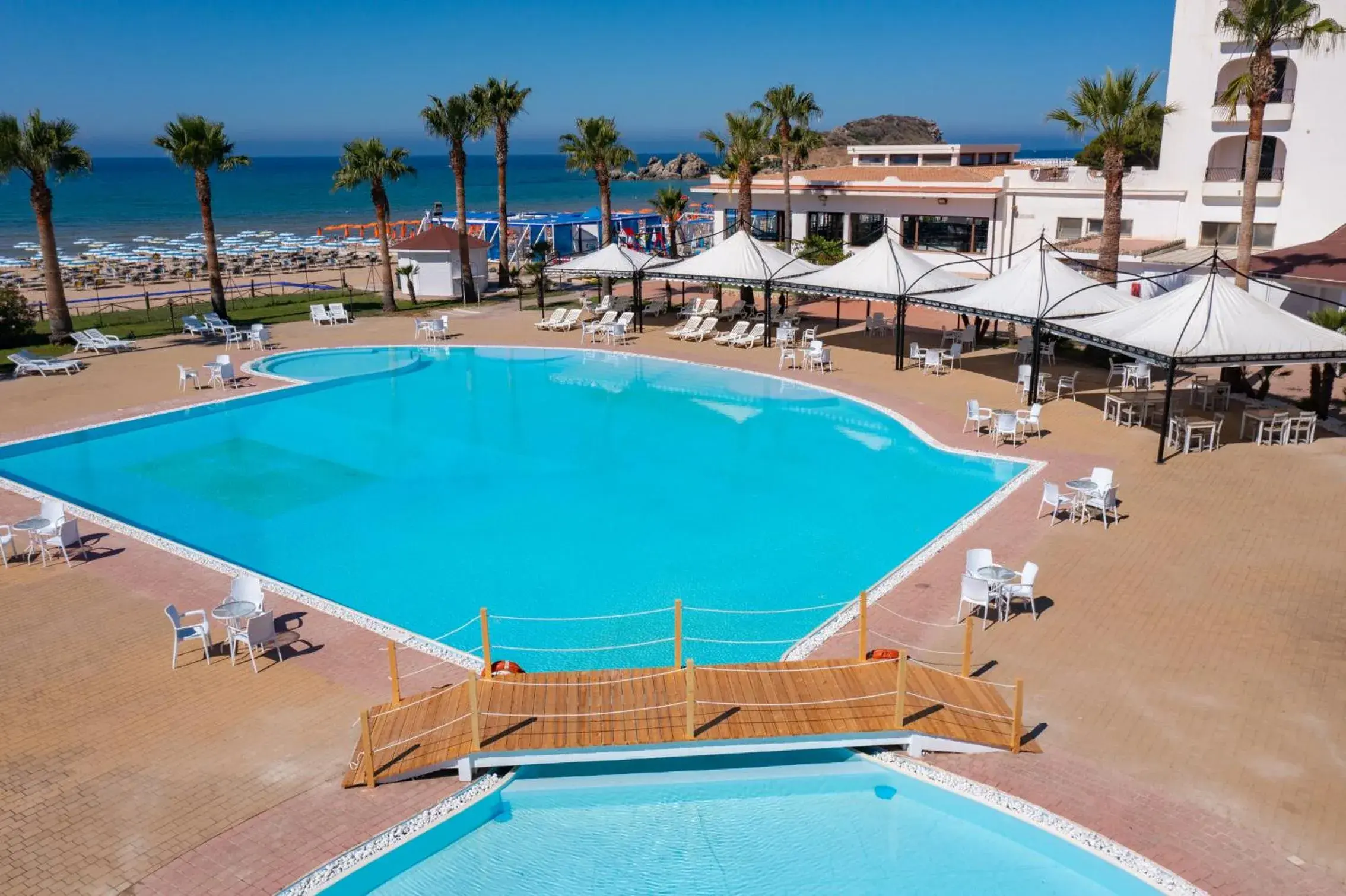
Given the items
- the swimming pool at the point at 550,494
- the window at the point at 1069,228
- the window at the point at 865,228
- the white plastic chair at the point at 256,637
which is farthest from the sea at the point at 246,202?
the white plastic chair at the point at 256,637

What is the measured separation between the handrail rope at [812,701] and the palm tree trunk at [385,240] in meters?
26.3

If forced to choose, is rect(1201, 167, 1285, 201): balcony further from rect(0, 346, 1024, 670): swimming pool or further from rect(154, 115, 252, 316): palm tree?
rect(154, 115, 252, 316): palm tree

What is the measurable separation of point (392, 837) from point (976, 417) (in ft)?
46.7

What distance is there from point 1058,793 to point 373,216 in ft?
329

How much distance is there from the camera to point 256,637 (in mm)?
10938

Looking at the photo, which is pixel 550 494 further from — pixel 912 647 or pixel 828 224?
pixel 828 224

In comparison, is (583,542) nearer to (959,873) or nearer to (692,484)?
(692,484)

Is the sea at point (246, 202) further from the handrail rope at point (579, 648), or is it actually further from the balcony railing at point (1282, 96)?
the handrail rope at point (579, 648)

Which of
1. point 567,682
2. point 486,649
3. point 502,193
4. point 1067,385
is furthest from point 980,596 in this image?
point 502,193

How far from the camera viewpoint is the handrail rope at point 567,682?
399 inches

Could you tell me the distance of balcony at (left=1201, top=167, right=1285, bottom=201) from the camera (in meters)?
30.6

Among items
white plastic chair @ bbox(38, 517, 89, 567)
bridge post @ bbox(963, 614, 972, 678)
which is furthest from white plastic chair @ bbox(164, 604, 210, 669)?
bridge post @ bbox(963, 614, 972, 678)

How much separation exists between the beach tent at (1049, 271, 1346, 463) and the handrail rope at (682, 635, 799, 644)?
29.9 feet

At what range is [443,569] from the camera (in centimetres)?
1441
